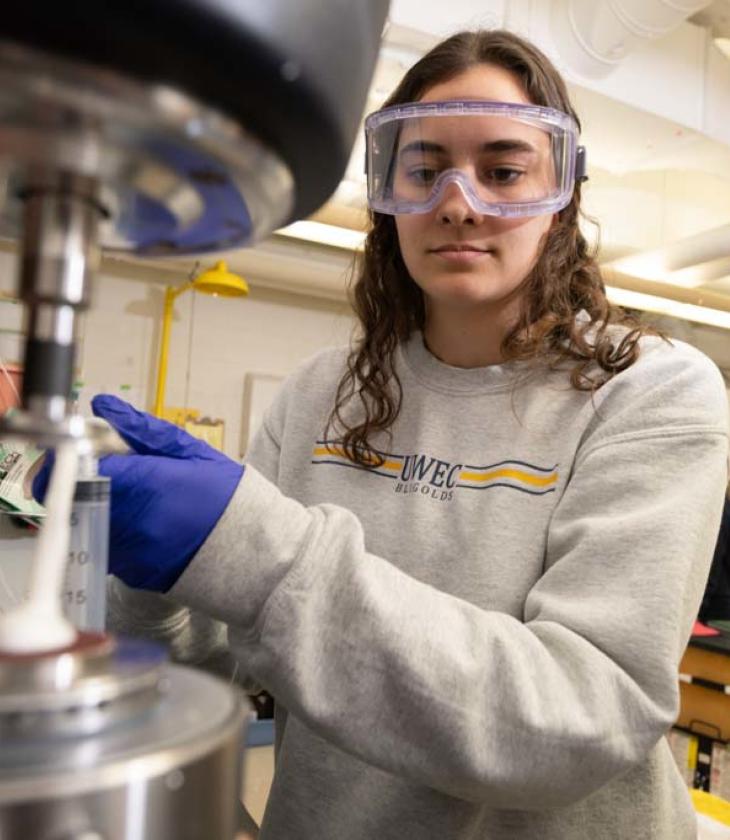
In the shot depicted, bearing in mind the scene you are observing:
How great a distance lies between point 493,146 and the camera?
966 mm

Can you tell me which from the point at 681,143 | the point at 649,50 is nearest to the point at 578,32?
the point at 649,50

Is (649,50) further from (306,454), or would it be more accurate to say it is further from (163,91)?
(163,91)

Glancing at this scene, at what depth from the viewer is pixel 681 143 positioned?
8.48 ft

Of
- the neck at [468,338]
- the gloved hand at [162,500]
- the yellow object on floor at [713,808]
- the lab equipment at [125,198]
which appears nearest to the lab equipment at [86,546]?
the gloved hand at [162,500]

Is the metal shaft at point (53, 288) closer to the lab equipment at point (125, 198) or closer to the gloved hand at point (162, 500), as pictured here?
the lab equipment at point (125, 198)

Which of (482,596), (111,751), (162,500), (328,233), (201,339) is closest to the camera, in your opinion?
(111,751)

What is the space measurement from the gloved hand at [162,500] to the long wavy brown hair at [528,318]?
39 cm

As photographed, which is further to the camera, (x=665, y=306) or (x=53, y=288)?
(x=665, y=306)

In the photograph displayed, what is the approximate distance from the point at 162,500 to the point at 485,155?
654mm

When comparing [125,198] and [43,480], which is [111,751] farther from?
[43,480]

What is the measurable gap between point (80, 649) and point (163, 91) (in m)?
0.25

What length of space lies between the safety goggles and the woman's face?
0.7 inches

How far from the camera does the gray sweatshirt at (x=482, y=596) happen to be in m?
0.57

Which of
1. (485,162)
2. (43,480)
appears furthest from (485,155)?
(43,480)
